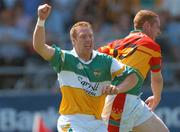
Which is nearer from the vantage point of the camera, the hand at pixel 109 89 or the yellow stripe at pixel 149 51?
the hand at pixel 109 89

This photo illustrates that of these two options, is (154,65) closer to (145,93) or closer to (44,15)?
(44,15)

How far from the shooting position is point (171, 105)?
16469 mm

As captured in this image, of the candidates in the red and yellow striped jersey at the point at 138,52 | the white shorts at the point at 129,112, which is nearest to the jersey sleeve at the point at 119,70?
the red and yellow striped jersey at the point at 138,52

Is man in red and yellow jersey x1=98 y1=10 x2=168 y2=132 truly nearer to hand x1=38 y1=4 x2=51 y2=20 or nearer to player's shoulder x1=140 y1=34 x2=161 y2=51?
player's shoulder x1=140 y1=34 x2=161 y2=51

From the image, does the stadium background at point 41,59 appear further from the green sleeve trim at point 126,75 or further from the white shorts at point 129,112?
the green sleeve trim at point 126,75

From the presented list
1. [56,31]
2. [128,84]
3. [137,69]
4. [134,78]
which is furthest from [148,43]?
[56,31]

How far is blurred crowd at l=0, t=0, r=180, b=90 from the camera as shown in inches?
634

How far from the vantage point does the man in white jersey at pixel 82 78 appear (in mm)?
9688

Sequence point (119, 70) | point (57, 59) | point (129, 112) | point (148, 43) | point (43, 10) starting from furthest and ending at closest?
point (129, 112), point (148, 43), point (119, 70), point (57, 59), point (43, 10)

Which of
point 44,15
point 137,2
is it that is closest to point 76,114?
point 44,15

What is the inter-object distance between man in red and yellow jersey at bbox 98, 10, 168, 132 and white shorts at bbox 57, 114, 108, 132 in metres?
0.91

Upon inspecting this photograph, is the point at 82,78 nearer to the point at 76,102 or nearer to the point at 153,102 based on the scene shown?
the point at 76,102

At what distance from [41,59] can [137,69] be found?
19.5ft

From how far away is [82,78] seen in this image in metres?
9.79
